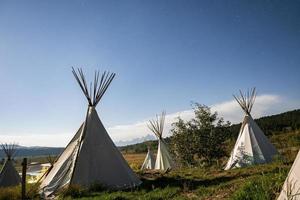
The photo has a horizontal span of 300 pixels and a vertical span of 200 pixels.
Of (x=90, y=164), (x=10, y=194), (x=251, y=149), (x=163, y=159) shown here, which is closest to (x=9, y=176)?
(x=90, y=164)

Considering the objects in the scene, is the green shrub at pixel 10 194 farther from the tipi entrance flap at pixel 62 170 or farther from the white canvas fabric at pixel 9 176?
the white canvas fabric at pixel 9 176

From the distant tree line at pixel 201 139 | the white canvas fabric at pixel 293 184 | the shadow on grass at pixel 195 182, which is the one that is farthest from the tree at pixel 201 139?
the white canvas fabric at pixel 293 184

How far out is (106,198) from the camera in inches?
265

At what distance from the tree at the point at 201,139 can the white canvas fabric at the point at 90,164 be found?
704 cm

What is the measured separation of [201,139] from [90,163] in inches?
326

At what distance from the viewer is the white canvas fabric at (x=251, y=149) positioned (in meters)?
12.7

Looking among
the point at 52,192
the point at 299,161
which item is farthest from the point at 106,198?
the point at 299,161

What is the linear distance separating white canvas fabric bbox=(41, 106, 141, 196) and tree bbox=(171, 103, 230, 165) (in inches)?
277

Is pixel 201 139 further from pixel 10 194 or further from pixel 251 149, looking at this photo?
pixel 10 194

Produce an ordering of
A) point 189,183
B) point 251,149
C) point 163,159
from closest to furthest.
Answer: point 189,183
point 251,149
point 163,159

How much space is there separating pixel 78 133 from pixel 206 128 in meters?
8.29

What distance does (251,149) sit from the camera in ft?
42.3

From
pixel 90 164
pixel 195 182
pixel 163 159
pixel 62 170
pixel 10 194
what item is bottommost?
pixel 195 182

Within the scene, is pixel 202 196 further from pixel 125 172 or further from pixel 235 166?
pixel 235 166
